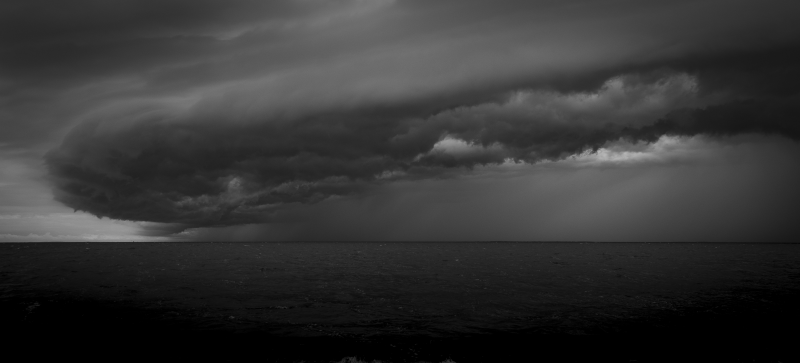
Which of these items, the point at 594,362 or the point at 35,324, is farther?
the point at 35,324

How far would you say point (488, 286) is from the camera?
59.0 meters

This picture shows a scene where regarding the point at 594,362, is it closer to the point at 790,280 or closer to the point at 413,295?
the point at 413,295

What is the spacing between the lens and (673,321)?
37094 mm

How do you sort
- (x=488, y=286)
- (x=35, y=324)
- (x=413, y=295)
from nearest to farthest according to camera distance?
(x=35, y=324)
(x=413, y=295)
(x=488, y=286)

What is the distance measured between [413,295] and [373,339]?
20.7 m

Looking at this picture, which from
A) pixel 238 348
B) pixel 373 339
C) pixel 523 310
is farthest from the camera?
pixel 523 310

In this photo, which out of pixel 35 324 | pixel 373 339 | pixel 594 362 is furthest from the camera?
pixel 35 324

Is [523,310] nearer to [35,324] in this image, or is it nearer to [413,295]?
[413,295]

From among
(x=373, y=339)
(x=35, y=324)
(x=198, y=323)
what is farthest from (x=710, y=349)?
(x=35, y=324)

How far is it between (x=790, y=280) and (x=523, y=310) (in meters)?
53.0

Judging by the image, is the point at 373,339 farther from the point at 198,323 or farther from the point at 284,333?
the point at 198,323

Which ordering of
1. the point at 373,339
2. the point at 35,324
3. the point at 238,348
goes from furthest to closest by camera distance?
1. the point at 35,324
2. the point at 373,339
3. the point at 238,348

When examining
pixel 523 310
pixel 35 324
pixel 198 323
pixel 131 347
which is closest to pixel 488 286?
pixel 523 310

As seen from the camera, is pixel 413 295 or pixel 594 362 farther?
pixel 413 295
